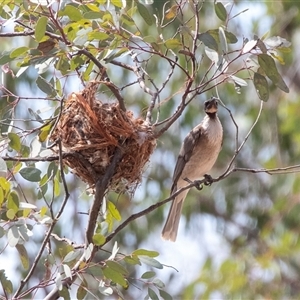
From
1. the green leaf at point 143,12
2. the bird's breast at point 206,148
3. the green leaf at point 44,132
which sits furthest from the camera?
the bird's breast at point 206,148

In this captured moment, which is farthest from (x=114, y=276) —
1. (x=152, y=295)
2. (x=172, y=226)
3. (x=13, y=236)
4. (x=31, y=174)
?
(x=172, y=226)

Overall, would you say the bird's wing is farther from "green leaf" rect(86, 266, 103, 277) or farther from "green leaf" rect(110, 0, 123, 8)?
"green leaf" rect(86, 266, 103, 277)

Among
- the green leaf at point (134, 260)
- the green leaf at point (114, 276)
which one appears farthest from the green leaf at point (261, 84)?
the green leaf at point (114, 276)

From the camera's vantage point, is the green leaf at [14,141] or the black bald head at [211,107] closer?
the green leaf at [14,141]

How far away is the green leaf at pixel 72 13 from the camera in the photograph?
320 centimetres

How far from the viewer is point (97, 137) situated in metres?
3.85

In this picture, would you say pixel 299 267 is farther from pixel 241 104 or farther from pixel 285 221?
pixel 241 104

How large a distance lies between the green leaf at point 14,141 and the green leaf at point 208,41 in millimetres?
850

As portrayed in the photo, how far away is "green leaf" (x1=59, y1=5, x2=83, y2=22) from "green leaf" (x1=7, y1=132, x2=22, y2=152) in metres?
0.53

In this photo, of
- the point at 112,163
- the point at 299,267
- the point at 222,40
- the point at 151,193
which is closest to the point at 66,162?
the point at 112,163

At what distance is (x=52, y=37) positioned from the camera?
328cm

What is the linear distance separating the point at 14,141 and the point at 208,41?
0.89 metres

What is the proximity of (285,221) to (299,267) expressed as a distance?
503 mm

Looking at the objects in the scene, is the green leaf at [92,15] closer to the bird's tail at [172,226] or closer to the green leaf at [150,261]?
the green leaf at [150,261]
